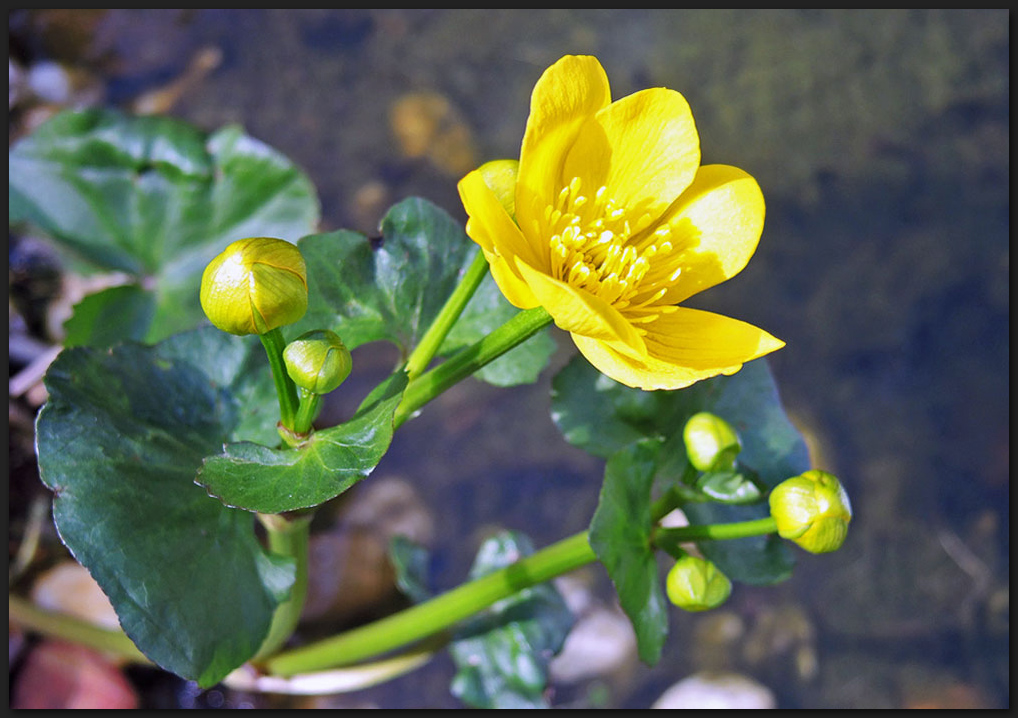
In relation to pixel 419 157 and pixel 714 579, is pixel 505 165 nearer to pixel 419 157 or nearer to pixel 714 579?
pixel 714 579

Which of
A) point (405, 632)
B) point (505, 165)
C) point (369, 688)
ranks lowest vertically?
point (369, 688)

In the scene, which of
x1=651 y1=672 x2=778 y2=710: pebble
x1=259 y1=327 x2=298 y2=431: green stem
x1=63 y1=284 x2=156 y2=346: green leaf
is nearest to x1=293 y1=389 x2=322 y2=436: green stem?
x1=259 y1=327 x2=298 y2=431: green stem

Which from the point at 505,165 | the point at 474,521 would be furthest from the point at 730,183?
the point at 474,521

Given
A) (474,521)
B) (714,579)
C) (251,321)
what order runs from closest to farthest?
(251,321)
(714,579)
(474,521)

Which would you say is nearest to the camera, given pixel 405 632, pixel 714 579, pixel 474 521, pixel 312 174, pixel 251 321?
pixel 251 321

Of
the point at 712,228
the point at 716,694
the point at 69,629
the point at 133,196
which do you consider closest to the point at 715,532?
the point at 712,228

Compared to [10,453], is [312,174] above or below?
above

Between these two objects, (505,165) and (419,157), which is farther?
(419,157)
